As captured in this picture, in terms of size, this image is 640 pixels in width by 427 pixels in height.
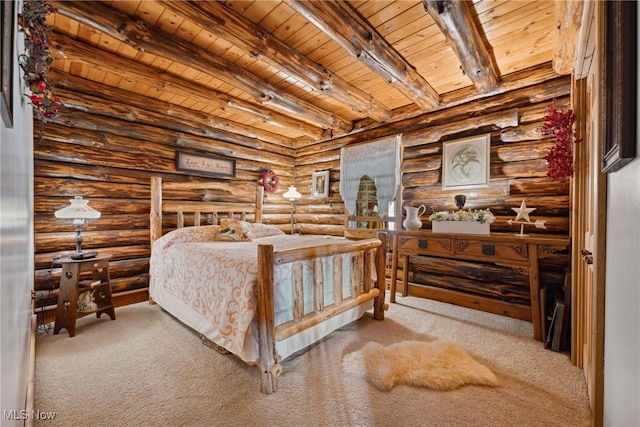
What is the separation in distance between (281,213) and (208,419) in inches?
161

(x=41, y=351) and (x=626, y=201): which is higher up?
(x=626, y=201)

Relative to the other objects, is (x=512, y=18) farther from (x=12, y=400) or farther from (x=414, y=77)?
(x=12, y=400)

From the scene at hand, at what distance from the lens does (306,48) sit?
2654mm

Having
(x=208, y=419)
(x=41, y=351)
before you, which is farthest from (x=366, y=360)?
(x=41, y=351)

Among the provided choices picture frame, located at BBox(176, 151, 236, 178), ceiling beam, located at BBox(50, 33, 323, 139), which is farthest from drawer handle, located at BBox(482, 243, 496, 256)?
picture frame, located at BBox(176, 151, 236, 178)

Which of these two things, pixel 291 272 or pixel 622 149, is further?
pixel 291 272

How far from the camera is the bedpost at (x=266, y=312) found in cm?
184

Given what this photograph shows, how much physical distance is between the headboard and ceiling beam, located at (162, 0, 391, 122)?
225cm

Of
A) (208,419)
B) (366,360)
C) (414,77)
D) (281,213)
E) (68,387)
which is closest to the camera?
(208,419)

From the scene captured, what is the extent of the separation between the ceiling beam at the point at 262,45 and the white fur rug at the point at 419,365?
105 inches

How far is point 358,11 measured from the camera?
216 cm

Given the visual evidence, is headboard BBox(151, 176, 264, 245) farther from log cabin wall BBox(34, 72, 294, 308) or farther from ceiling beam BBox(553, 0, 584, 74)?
ceiling beam BBox(553, 0, 584, 74)

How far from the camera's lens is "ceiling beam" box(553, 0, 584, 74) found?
1709 millimetres

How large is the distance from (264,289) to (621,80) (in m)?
1.88
